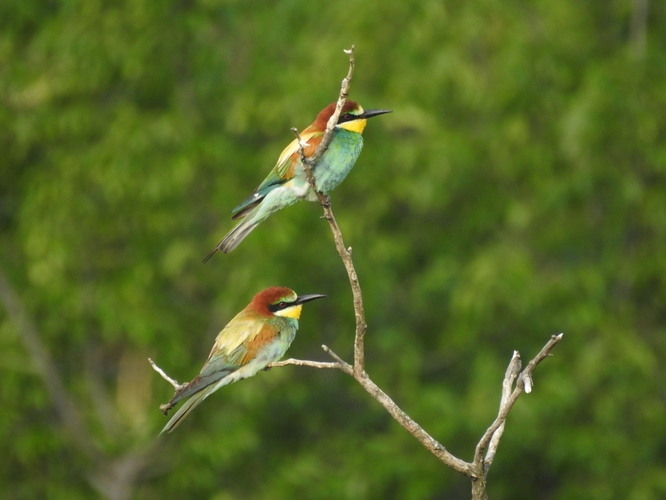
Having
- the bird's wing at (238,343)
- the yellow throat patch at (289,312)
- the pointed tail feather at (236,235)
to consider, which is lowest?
the bird's wing at (238,343)

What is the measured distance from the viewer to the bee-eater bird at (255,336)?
2500 mm

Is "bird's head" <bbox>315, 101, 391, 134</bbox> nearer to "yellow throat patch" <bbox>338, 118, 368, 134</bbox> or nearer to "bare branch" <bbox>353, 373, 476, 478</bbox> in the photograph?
"yellow throat patch" <bbox>338, 118, 368, 134</bbox>

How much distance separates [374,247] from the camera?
19.3 ft

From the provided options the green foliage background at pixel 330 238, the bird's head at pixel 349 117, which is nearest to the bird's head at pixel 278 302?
the bird's head at pixel 349 117

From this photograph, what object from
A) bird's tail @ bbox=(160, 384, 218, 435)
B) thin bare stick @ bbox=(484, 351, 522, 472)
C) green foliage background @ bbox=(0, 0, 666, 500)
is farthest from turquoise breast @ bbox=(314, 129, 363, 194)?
green foliage background @ bbox=(0, 0, 666, 500)

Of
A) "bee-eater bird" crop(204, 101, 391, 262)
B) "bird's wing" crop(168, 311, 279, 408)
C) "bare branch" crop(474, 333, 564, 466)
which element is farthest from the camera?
"bee-eater bird" crop(204, 101, 391, 262)

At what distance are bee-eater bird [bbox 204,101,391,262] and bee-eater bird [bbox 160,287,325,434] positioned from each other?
196 mm

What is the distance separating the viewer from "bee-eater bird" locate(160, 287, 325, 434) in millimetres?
2500

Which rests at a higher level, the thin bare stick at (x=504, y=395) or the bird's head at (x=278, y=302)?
the bird's head at (x=278, y=302)

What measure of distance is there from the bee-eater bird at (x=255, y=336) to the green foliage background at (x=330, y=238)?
9.16 ft

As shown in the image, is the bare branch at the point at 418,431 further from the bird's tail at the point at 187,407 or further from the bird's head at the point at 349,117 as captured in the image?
the bird's head at the point at 349,117

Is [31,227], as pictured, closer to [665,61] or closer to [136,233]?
[136,233]

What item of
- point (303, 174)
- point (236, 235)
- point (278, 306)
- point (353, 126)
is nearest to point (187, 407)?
point (278, 306)

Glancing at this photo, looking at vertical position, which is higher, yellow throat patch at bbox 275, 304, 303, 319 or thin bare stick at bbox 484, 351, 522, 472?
yellow throat patch at bbox 275, 304, 303, 319
